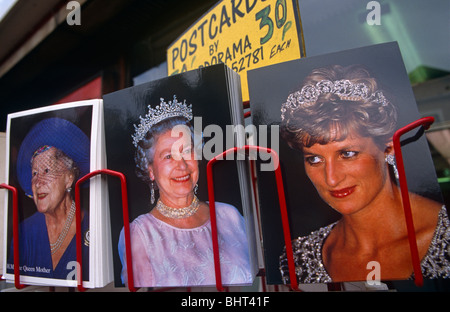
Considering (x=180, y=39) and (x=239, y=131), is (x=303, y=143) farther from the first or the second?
(x=180, y=39)

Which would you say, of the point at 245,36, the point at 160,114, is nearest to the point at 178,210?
the point at 160,114

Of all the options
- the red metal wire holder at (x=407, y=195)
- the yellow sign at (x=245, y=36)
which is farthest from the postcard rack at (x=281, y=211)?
the yellow sign at (x=245, y=36)

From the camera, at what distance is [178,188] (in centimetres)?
45

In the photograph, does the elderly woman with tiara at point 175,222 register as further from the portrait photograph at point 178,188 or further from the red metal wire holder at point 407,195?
the red metal wire holder at point 407,195

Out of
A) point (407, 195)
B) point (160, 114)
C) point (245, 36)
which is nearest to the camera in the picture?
point (407, 195)

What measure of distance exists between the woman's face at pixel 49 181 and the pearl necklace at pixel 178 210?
0.63 feet

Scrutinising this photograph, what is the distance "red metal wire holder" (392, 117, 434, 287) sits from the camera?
351mm

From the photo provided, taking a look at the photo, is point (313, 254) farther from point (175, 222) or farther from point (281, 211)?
point (175, 222)

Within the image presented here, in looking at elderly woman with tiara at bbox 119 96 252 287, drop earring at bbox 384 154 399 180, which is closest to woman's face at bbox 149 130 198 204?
elderly woman with tiara at bbox 119 96 252 287

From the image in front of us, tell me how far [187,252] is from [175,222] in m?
0.05

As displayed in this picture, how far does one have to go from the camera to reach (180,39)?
82 centimetres

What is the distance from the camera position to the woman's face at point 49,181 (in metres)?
0.51
